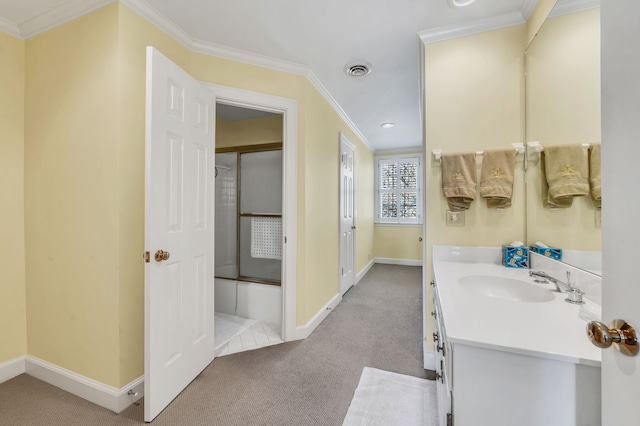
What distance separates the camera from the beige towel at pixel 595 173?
3.42 feet

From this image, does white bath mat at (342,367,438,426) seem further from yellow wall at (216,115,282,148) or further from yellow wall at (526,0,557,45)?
yellow wall at (216,115,282,148)

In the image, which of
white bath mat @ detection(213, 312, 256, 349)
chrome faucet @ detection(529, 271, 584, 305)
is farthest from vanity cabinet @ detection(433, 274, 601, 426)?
white bath mat @ detection(213, 312, 256, 349)

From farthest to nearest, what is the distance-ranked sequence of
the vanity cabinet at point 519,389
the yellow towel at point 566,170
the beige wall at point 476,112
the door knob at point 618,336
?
the beige wall at point 476,112, the yellow towel at point 566,170, the vanity cabinet at point 519,389, the door knob at point 618,336

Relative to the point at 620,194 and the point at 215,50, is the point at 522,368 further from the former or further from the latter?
the point at 215,50

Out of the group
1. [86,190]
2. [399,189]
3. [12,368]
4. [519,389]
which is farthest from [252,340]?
[399,189]

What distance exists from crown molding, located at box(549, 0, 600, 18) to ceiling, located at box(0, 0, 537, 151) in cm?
33

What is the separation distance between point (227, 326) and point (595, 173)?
9.56ft

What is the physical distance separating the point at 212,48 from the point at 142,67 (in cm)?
61

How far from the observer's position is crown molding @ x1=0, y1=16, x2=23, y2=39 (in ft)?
5.69

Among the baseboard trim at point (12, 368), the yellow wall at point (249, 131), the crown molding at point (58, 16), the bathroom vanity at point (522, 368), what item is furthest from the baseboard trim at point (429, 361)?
the crown molding at point (58, 16)

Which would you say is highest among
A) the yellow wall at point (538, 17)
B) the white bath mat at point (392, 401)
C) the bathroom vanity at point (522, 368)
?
the yellow wall at point (538, 17)

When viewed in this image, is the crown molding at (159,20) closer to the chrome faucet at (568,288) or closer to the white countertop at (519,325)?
the white countertop at (519,325)

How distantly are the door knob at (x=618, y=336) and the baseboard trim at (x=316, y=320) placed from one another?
85.2 inches

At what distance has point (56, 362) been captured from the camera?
174 centimetres
